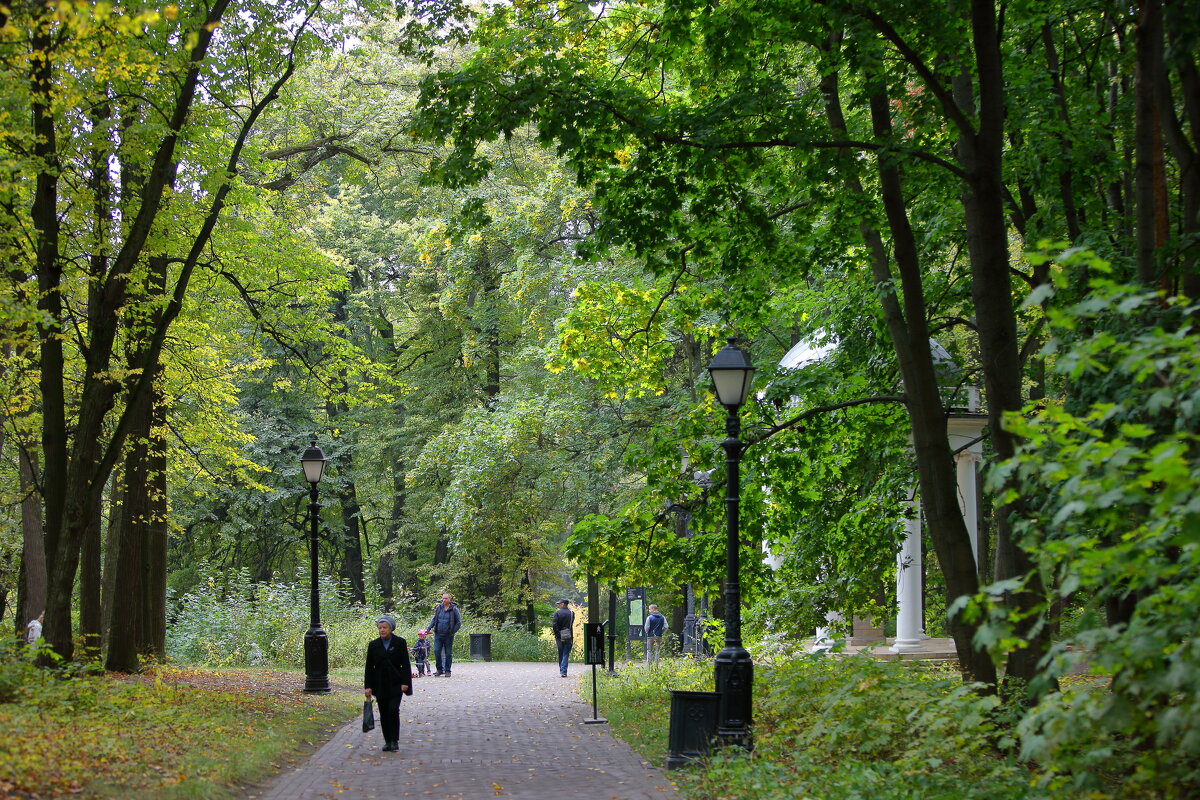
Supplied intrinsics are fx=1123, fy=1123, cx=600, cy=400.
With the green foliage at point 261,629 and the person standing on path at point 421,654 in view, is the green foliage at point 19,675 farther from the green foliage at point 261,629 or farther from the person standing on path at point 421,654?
the person standing on path at point 421,654

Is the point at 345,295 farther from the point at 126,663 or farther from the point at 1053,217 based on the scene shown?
the point at 1053,217

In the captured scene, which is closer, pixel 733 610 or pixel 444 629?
pixel 733 610

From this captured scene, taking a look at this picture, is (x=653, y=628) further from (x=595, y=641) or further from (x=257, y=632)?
(x=595, y=641)

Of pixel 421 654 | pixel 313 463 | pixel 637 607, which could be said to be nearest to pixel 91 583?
pixel 313 463

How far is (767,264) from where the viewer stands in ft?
42.0

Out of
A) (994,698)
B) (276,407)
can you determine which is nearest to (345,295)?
(276,407)

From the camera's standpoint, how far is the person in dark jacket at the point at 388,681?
12695 millimetres

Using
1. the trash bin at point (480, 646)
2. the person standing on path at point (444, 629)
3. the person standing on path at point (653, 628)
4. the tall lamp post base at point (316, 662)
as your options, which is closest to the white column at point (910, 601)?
the person standing on path at point (653, 628)

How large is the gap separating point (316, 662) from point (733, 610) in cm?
925

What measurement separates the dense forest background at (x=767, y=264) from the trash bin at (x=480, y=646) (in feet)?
40.5

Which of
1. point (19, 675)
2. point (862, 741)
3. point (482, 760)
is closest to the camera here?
point (862, 741)

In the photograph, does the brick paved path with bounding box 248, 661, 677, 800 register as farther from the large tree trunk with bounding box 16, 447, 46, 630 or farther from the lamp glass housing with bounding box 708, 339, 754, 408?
the large tree trunk with bounding box 16, 447, 46, 630

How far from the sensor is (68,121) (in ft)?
42.4

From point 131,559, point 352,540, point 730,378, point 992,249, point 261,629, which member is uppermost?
point 992,249
